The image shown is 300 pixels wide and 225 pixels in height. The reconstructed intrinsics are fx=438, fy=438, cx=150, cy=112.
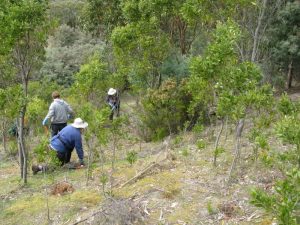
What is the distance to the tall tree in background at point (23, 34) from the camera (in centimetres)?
827

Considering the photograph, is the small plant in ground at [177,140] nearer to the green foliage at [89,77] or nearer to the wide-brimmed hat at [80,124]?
the wide-brimmed hat at [80,124]

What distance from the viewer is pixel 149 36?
13492 mm

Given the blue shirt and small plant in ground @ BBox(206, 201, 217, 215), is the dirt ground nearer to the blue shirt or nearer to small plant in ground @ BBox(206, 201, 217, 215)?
small plant in ground @ BBox(206, 201, 217, 215)

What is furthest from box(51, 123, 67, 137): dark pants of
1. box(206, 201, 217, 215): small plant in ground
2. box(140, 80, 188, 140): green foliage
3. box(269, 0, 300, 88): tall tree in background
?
box(269, 0, 300, 88): tall tree in background

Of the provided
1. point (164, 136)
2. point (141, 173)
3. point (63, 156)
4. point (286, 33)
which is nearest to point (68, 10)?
point (286, 33)

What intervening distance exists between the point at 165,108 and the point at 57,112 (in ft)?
10.4

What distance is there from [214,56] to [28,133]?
26.6 ft

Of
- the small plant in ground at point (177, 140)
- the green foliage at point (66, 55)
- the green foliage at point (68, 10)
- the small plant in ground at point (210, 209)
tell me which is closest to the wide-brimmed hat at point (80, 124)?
the small plant in ground at point (177, 140)

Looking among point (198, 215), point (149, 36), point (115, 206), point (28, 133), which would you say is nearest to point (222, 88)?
point (198, 215)

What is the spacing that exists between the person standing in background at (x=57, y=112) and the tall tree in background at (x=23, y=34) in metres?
1.19

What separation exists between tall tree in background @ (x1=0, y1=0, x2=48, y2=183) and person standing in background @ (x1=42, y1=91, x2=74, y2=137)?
1.19m

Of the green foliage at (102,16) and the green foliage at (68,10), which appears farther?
the green foliage at (68,10)

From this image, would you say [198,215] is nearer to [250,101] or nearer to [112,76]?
[250,101]

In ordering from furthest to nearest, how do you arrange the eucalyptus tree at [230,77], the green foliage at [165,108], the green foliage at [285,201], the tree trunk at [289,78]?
1. the tree trunk at [289,78]
2. the green foliage at [165,108]
3. the eucalyptus tree at [230,77]
4. the green foliage at [285,201]
